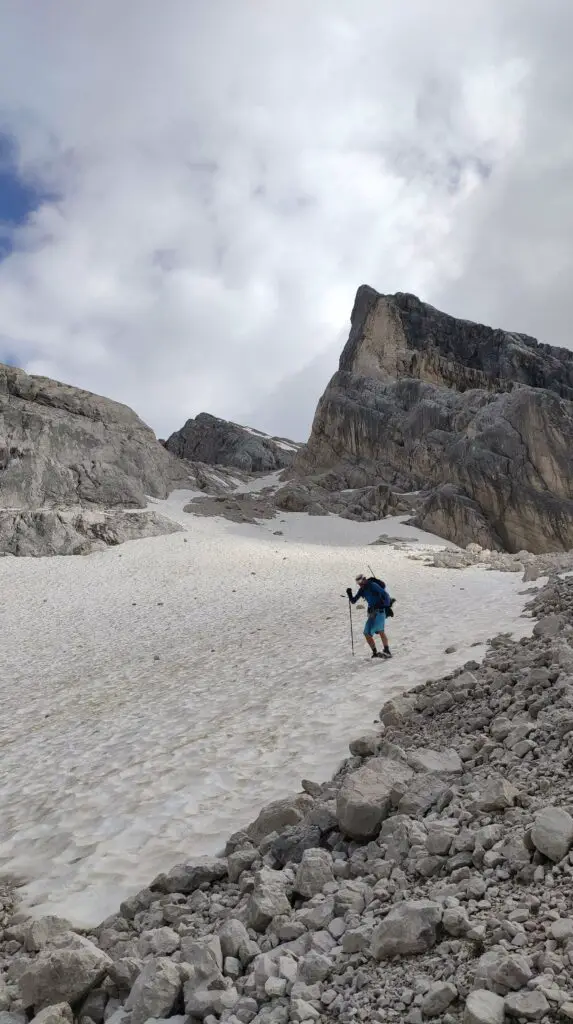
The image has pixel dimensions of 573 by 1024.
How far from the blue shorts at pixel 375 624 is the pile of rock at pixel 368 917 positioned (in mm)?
6298

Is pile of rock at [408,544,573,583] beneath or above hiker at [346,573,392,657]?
above

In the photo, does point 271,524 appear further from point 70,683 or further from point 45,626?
point 70,683

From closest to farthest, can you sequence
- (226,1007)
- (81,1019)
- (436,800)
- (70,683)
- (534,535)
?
(226,1007) → (81,1019) → (436,800) → (70,683) → (534,535)

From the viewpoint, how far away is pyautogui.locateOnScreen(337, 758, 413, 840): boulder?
4355mm

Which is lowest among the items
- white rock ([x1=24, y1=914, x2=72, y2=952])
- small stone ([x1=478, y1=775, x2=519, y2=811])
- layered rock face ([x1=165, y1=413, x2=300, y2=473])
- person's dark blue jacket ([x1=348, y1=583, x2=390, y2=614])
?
white rock ([x1=24, y1=914, x2=72, y2=952])

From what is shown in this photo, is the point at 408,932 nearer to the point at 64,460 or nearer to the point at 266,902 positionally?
the point at 266,902

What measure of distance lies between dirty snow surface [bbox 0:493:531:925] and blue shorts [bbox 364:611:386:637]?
565mm

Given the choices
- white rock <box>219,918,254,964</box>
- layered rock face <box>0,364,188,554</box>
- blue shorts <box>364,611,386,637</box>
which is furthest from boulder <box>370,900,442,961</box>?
layered rock face <box>0,364,188,554</box>

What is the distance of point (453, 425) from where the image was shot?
194 feet

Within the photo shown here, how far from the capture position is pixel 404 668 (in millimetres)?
10258

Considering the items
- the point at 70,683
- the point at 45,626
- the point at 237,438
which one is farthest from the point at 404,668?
the point at 237,438

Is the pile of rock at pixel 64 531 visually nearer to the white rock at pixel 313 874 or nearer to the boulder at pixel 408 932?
the white rock at pixel 313 874

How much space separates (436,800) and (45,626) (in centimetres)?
1915

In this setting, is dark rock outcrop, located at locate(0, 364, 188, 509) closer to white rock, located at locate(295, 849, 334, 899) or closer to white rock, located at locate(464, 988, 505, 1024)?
white rock, located at locate(295, 849, 334, 899)
